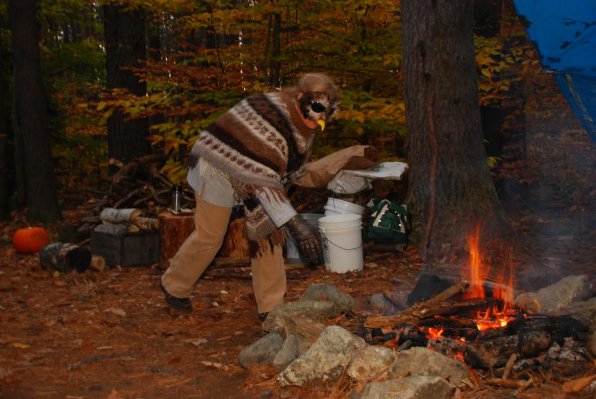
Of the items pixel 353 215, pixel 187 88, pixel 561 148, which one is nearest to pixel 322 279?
pixel 353 215

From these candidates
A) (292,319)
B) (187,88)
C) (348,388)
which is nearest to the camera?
(348,388)

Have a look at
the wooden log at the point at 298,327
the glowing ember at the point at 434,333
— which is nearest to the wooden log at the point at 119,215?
the wooden log at the point at 298,327

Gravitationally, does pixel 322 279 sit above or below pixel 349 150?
below

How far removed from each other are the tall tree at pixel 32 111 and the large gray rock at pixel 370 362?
977 cm

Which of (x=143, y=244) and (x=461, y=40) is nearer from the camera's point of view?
(x=461, y=40)

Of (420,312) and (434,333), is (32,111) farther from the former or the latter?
(434,333)

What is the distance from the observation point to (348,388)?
4172mm

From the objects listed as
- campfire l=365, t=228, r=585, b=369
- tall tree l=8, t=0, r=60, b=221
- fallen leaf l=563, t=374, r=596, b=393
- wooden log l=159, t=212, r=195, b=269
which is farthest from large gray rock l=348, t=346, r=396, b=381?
tall tree l=8, t=0, r=60, b=221

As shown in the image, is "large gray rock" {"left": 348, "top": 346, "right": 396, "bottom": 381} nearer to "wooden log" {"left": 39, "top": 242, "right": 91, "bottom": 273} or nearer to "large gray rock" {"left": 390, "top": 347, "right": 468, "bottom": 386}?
"large gray rock" {"left": 390, "top": 347, "right": 468, "bottom": 386}

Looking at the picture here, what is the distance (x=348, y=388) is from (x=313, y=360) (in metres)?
→ 0.30

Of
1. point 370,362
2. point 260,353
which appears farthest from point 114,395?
point 370,362

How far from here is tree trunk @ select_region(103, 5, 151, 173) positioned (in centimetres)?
1228

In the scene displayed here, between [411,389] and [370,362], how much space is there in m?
0.58

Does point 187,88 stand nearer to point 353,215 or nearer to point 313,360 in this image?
point 353,215
